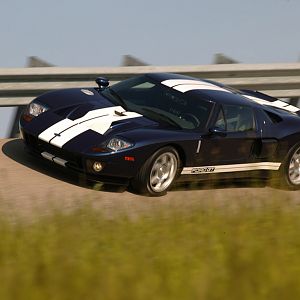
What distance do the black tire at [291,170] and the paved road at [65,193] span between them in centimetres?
46

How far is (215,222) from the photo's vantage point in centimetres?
588

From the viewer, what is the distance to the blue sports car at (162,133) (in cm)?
793

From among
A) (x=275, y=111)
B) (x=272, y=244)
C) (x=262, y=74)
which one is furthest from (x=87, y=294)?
(x=262, y=74)

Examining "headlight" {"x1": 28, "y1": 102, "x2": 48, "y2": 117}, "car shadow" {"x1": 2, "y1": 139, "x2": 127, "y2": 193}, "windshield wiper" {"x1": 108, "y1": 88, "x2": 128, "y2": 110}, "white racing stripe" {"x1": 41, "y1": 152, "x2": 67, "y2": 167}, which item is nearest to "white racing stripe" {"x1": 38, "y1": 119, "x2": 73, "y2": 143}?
"white racing stripe" {"x1": 41, "y1": 152, "x2": 67, "y2": 167}

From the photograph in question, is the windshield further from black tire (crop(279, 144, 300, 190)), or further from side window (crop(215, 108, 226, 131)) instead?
black tire (crop(279, 144, 300, 190))

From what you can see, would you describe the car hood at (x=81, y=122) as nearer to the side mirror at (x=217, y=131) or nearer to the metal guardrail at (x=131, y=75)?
the side mirror at (x=217, y=131)

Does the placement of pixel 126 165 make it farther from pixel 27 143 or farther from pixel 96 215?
pixel 96 215

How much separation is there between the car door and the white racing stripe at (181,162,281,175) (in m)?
0.05

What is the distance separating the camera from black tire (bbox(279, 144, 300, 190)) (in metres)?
9.45

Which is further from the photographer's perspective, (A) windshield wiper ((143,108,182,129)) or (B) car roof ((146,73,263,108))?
(B) car roof ((146,73,263,108))

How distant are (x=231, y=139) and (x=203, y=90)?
717mm

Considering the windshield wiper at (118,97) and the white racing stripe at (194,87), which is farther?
the white racing stripe at (194,87)

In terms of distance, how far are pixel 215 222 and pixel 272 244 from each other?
67 cm

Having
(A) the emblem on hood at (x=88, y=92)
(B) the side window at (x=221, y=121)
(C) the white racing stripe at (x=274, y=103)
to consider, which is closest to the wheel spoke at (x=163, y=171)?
(B) the side window at (x=221, y=121)
